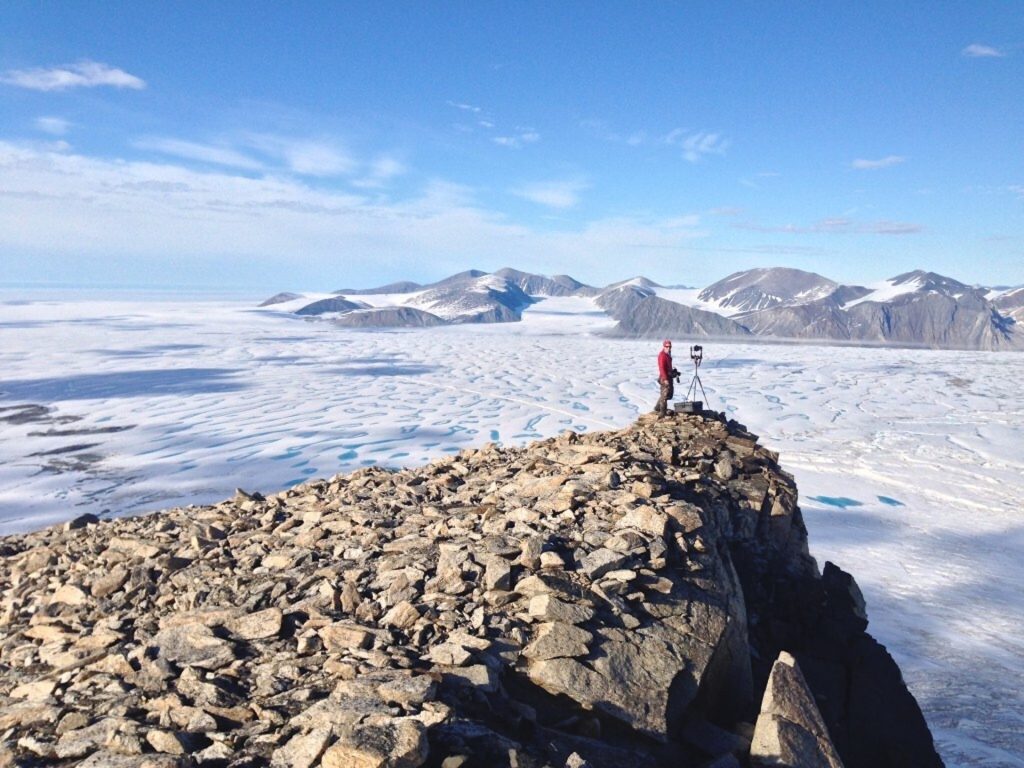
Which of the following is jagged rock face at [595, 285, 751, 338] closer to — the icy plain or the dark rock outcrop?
the icy plain

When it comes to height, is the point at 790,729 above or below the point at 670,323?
below

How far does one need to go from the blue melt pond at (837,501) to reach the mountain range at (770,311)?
56779 mm

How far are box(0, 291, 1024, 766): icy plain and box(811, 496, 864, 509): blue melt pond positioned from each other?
0.26ft

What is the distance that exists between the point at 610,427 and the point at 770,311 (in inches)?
3005

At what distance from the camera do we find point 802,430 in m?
26.1

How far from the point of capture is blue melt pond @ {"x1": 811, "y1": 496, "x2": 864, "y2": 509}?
17922 millimetres

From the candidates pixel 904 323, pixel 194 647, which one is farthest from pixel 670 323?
pixel 194 647

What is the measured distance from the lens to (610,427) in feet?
85.7

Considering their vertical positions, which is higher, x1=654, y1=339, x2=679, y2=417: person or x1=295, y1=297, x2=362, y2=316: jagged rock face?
x1=295, y1=297, x2=362, y2=316: jagged rock face

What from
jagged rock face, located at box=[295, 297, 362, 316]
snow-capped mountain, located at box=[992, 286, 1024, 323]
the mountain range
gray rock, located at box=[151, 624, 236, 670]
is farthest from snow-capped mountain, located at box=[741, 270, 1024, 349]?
gray rock, located at box=[151, 624, 236, 670]

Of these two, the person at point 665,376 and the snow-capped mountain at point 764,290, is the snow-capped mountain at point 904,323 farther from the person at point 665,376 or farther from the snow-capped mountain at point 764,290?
the person at point 665,376

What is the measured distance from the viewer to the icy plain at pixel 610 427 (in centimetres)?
1172

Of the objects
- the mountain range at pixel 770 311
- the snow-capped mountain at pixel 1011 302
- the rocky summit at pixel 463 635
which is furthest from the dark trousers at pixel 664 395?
the snow-capped mountain at pixel 1011 302

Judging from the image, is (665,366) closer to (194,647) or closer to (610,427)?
(194,647)
